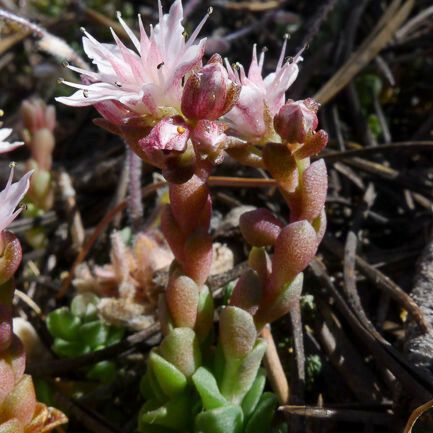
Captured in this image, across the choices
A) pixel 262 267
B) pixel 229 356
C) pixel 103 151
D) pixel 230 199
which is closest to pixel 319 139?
pixel 262 267

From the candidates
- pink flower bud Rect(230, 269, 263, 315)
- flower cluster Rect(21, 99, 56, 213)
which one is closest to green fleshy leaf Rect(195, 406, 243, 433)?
pink flower bud Rect(230, 269, 263, 315)

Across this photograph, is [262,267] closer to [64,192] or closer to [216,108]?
[216,108]

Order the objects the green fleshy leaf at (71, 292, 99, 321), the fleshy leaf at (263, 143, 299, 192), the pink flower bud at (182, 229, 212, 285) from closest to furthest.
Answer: the fleshy leaf at (263, 143, 299, 192)
the pink flower bud at (182, 229, 212, 285)
the green fleshy leaf at (71, 292, 99, 321)

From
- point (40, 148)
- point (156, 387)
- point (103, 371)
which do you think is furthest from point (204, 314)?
point (40, 148)

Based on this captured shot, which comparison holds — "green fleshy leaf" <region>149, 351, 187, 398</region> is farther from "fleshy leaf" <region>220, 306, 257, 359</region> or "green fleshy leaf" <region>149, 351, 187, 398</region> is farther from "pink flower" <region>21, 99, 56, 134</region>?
"pink flower" <region>21, 99, 56, 134</region>

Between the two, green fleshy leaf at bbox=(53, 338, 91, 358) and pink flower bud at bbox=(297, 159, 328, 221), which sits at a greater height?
pink flower bud at bbox=(297, 159, 328, 221)

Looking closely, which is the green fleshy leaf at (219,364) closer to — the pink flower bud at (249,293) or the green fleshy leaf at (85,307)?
the pink flower bud at (249,293)
